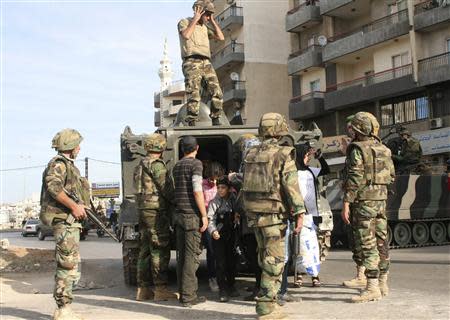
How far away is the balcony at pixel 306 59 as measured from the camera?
3319 cm

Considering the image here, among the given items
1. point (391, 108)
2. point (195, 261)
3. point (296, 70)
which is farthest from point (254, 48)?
point (195, 261)

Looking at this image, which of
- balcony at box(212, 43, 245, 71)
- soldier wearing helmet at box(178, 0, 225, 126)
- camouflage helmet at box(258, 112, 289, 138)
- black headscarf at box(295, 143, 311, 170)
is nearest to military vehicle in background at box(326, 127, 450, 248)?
soldier wearing helmet at box(178, 0, 225, 126)

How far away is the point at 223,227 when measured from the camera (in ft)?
23.2

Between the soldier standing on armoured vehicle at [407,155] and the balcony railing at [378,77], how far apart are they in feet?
43.7

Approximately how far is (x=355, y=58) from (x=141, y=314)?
89.4ft

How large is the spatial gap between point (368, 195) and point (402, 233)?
8632 mm

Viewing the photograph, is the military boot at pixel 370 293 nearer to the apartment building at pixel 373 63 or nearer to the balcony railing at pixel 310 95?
the apartment building at pixel 373 63

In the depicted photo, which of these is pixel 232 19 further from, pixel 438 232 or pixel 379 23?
pixel 438 232

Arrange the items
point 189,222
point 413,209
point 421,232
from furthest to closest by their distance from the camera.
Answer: point 421,232
point 413,209
point 189,222

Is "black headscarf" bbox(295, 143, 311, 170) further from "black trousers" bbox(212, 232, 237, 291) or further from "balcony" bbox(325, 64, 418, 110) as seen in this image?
"balcony" bbox(325, 64, 418, 110)

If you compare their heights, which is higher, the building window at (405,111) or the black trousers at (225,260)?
the building window at (405,111)

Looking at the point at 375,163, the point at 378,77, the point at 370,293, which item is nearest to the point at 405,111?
the point at 378,77

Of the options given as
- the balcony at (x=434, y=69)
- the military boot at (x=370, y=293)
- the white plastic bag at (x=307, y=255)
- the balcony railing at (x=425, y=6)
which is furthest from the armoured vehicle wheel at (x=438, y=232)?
the balcony railing at (x=425, y=6)

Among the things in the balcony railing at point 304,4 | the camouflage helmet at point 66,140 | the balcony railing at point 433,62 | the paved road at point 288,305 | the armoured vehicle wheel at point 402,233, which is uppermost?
the balcony railing at point 304,4
